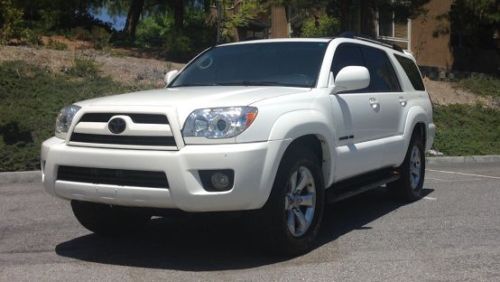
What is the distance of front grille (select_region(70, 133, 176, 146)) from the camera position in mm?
5270

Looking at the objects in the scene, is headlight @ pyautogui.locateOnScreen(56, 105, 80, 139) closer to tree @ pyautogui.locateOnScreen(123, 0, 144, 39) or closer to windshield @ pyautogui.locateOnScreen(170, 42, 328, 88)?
windshield @ pyautogui.locateOnScreen(170, 42, 328, 88)

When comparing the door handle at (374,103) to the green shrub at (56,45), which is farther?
the green shrub at (56,45)

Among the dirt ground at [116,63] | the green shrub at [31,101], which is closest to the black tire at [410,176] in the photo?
the green shrub at [31,101]

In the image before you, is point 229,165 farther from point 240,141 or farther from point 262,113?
point 262,113

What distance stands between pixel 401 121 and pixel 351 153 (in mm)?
1540

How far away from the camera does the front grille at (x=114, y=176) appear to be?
523 cm

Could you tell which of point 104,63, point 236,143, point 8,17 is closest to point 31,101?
point 8,17

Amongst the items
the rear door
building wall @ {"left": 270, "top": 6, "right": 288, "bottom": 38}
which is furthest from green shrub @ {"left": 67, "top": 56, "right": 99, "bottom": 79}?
building wall @ {"left": 270, "top": 6, "right": 288, "bottom": 38}

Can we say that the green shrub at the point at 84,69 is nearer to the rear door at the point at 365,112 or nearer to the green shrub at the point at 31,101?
the green shrub at the point at 31,101

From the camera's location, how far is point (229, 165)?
5.11 m

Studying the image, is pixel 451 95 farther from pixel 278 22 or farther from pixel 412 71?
pixel 278 22

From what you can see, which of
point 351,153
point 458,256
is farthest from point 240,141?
point 458,256

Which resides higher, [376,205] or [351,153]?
[351,153]

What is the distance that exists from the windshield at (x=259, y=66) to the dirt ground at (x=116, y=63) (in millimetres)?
8744
